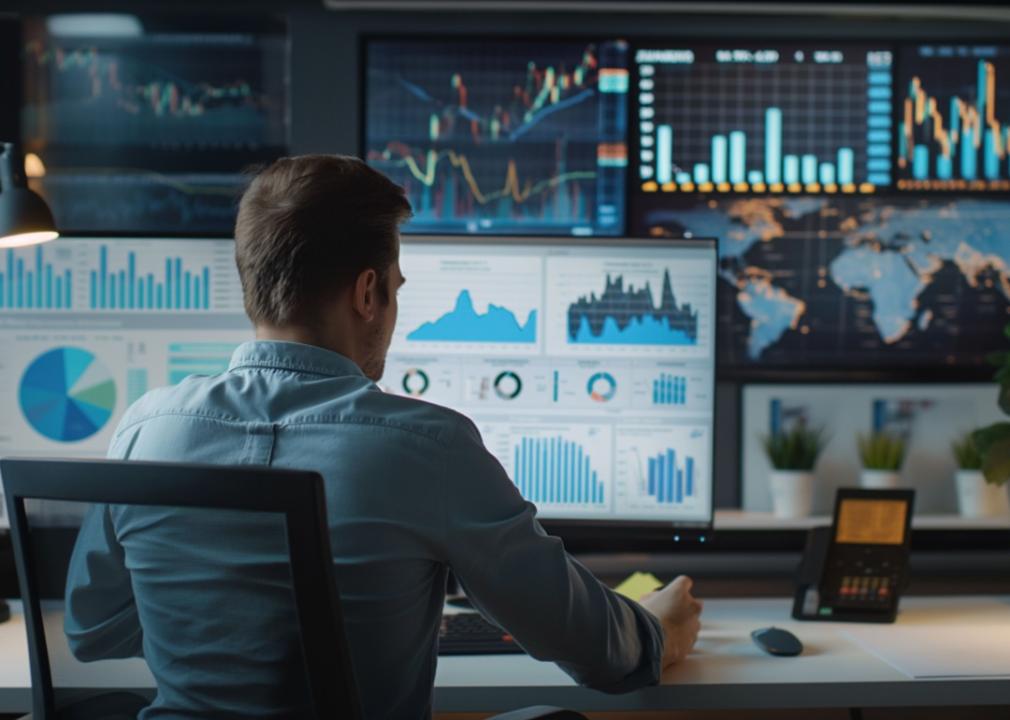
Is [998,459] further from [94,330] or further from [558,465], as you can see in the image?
[94,330]

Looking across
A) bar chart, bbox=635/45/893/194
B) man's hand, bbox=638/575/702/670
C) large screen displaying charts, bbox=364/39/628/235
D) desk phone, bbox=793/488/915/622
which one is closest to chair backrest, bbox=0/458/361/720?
man's hand, bbox=638/575/702/670

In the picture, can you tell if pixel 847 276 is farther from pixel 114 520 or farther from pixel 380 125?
pixel 114 520

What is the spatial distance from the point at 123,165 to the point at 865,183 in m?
1.73

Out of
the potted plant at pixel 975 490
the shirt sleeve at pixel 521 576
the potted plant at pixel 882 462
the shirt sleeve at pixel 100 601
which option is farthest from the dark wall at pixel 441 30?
the shirt sleeve at pixel 100 601

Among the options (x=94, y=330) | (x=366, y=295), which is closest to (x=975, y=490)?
(x=366, y=295)

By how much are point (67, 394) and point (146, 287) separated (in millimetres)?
228

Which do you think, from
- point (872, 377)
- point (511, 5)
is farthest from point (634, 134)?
point (872, 377)

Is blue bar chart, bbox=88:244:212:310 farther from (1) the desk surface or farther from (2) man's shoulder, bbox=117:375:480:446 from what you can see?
(2) man's shoulder, bbox=117:375:480:446

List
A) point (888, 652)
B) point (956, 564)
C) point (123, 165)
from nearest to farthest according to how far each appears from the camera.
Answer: point (888, 652) → point (956, 564) → point (123, 165)

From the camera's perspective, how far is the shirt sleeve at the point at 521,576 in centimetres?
112

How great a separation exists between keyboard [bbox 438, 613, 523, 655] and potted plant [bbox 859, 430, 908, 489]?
3.36 feet

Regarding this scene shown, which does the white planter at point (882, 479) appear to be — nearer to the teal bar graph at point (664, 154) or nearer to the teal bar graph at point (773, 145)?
the teal bar graph at point (773, 145)

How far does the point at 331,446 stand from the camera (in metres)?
1.08

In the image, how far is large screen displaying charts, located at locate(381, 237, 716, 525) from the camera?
1.83 meters
